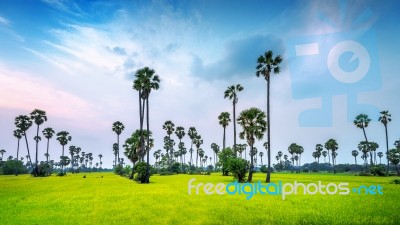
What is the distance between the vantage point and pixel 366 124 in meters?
94.9

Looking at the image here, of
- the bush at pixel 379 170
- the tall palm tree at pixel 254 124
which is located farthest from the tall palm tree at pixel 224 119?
the bush at pixel 379 170

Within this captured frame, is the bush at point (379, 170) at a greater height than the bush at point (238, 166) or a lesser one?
lesser

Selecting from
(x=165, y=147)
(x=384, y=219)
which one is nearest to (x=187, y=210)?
(x=384, y=219)

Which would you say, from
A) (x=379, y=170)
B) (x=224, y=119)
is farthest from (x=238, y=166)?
(x=379, y=170)

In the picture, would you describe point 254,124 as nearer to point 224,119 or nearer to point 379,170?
point 224,119

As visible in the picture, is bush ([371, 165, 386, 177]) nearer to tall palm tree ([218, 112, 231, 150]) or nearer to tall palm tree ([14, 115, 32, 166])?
tall palm tree ([218, 112, 231, 150])

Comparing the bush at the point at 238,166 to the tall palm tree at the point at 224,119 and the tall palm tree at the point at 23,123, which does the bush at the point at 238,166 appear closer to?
the tall palm tree at the point at 224,119
